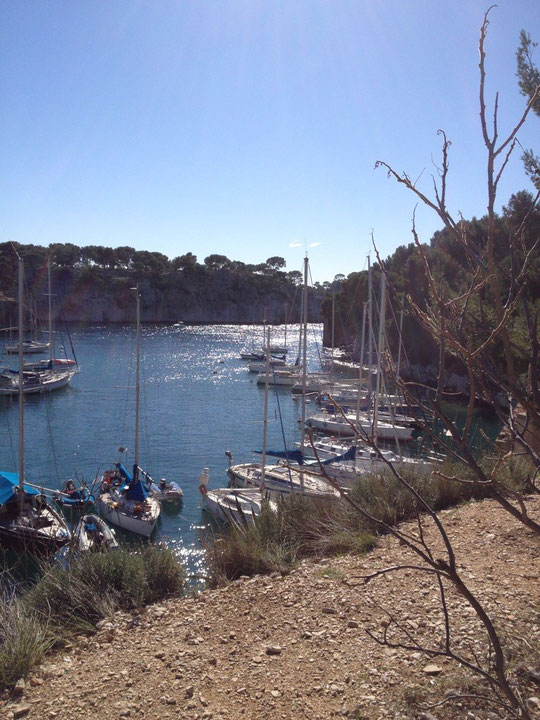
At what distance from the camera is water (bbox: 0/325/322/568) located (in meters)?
16.8

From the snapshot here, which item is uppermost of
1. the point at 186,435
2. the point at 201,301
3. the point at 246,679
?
the point at 201,301

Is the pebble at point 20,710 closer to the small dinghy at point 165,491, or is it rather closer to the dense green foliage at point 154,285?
the small dinghy at point 165,491

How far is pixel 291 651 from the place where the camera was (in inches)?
139

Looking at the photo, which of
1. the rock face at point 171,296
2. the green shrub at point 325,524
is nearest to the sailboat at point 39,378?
the green shrub at point 325,524

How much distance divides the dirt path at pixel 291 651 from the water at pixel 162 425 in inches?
142

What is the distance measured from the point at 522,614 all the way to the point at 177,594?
278 cm

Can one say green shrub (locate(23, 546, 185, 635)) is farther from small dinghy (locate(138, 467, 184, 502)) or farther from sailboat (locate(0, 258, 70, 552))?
small dinghy (locate(138, 467, 184, 502))

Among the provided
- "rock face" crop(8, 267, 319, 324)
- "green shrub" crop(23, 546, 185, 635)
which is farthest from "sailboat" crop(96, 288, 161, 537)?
"rock face" crop(8, 267, 319, 324)

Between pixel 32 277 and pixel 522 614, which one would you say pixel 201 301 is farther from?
pixel 522 614

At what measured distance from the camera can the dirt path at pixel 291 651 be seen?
295cm

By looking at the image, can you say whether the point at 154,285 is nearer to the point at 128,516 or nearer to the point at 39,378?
the point at 39,378

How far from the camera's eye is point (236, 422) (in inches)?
993

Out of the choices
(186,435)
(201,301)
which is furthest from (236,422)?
(201,301)

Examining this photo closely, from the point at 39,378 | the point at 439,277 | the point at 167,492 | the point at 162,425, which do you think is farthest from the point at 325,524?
the point at 39,378
